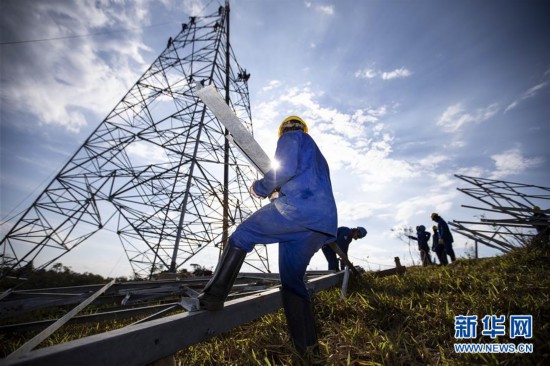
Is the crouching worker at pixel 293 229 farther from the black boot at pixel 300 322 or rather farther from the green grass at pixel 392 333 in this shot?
the green grass at pixel 392 333

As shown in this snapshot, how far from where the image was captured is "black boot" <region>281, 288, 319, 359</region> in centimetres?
183

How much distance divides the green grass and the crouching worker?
0.25 m

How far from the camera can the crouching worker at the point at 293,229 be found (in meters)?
1.84

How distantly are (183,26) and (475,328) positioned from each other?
15058mm

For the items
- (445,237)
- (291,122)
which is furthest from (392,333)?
(445,237)

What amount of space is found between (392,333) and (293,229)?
→ 114 cm

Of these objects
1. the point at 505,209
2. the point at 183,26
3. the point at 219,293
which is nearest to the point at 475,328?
the point at 219,293

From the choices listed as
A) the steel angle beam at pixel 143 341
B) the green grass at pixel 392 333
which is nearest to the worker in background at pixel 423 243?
the green grass at pixel 392 333

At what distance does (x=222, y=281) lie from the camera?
173 centimetres

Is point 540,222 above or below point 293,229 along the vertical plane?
above

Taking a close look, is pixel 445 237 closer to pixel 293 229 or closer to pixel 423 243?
pixel 423 243

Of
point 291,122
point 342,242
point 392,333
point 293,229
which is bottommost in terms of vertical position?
point 392,333

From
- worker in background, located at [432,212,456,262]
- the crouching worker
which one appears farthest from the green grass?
worker in background, located at [432,212,456,262]

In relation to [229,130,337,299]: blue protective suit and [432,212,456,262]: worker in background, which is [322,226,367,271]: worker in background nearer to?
[432,212,456,262]: worker in background
